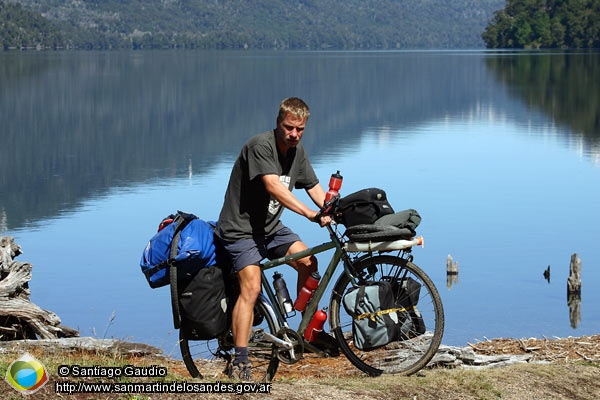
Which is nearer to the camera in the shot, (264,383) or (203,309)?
(264,383)

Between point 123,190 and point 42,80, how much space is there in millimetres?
77717

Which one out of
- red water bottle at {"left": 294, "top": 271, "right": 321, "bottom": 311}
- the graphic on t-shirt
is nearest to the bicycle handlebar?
the graphic on t-shirt

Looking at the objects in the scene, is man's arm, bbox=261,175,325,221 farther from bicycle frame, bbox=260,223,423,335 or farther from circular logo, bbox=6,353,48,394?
circular logo, bbox=6,353,48,394

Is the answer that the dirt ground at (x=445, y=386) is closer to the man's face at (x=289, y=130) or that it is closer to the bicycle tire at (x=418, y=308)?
the bicycle tire at (x=418, y=308)

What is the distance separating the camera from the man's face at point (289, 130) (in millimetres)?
7910

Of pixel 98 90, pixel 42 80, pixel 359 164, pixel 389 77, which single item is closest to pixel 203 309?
pixel 359 164

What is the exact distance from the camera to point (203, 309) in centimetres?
840

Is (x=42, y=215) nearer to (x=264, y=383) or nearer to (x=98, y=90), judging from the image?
(x=264, y=383)

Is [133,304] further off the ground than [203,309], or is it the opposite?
[203,309]

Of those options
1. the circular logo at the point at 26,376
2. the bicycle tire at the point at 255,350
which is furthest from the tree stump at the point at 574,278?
the circular logo at the point at 26,376

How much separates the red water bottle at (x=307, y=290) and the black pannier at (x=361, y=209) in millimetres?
534

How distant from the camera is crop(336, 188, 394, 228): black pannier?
26.7 feet

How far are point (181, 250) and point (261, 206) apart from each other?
67 cm

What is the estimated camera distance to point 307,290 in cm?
852
